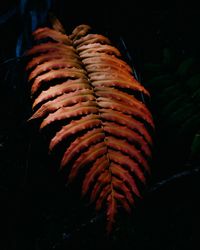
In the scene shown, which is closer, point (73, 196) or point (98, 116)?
point (98, 116)

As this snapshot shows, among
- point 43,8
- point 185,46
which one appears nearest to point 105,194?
point 43,8

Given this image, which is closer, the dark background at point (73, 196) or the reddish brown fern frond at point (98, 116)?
the reddish brown fern frond at point (98, 116)

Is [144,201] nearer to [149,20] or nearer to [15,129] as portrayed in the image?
[15,129]

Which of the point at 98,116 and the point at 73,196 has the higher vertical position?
the point at 98,116

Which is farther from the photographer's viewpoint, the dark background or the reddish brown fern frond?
the dark background
